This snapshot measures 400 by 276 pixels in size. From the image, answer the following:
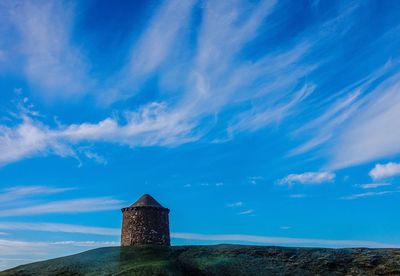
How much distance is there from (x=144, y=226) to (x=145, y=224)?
0.17m

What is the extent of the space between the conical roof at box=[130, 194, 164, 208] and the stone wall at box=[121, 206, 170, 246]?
11.7 inches

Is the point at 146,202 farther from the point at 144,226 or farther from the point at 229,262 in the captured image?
the point at 229,262

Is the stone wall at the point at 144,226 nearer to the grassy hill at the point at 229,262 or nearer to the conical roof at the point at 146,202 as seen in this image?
the conical roof at the point at 146,202

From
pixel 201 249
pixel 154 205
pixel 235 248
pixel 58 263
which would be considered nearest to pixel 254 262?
pixel 235 248

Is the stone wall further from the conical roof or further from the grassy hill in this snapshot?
the grassy hill

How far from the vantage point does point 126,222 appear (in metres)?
30.9

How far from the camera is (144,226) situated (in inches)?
1196

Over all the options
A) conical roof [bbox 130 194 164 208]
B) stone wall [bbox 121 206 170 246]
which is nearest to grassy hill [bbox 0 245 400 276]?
stone wall [bbox 121 206 170 246]

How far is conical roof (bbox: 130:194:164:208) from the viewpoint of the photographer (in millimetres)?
31250

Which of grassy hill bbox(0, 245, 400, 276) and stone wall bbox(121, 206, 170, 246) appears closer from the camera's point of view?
grassy hill bbox(0, 245, 400, 276)

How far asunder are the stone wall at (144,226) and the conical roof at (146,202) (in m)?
0.30

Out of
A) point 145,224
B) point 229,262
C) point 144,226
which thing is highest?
point 145,224

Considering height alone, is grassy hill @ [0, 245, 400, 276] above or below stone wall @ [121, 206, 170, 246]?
below

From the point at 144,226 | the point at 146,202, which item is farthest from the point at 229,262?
the point at 146,202
